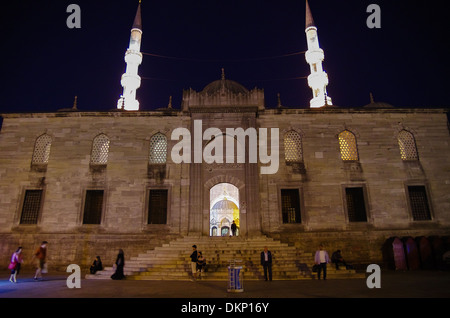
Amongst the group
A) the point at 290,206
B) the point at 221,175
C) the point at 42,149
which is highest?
the point at 42,149

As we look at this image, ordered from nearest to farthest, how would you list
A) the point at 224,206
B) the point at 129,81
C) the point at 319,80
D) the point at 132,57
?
the point at 224,206 < the point at 129,81 < the point at 132,57 < the point at 319,80

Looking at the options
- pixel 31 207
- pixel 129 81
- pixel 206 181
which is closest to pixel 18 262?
pixel 31 207

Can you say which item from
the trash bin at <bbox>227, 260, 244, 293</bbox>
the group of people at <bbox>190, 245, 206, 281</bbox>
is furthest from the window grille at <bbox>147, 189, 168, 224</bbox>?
the trash bin at <bbox>227, 260, 244, 293</bbox>

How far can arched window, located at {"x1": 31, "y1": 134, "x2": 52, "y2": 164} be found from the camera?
16.5 meters

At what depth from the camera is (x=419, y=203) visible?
1558 cm

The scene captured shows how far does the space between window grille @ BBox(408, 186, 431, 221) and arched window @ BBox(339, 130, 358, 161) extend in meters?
3.44

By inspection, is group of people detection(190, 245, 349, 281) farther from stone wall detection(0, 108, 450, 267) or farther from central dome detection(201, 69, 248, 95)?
central dome detection(201, 69, 248, 95)

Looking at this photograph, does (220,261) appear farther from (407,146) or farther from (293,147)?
(407,146)

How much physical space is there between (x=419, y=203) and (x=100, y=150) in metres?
18.2

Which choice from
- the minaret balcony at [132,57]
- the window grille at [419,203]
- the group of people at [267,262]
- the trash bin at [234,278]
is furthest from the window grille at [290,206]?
the minaret balcony at [132,57]

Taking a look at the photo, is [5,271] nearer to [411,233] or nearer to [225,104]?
[225,104]
